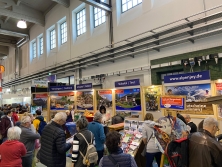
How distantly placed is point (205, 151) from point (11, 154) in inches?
96.5

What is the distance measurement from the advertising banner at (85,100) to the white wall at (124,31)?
53.7 inches

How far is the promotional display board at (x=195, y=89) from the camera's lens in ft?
14.9

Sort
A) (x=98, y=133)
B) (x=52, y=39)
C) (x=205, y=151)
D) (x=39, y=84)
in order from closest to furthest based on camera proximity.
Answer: (x=205, y=151) → (x=98, y=133) → (x=39, y=84) → (x=52, y=39)

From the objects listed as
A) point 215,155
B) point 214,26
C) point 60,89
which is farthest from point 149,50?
point 215,155

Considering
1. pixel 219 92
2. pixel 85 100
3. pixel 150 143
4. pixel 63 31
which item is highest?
pixel 63 31

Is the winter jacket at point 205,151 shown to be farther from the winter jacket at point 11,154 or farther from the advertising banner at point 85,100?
the advertising banner at point 85,100

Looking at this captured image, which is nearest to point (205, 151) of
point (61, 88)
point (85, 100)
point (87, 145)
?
point (87, 145)

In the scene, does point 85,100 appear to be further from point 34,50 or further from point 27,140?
point 34,50

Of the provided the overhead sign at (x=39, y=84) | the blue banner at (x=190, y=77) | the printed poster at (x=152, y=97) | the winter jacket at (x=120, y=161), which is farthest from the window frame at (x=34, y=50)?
the winter jacket at (x=120, y=161)

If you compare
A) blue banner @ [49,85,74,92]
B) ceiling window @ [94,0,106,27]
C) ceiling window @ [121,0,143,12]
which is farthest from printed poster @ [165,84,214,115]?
ceiling window @ [94,0,106,27]

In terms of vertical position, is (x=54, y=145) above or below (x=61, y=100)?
below

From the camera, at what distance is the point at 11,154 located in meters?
2.48

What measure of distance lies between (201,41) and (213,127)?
4193 mm

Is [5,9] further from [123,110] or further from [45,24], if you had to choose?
[123,110]
